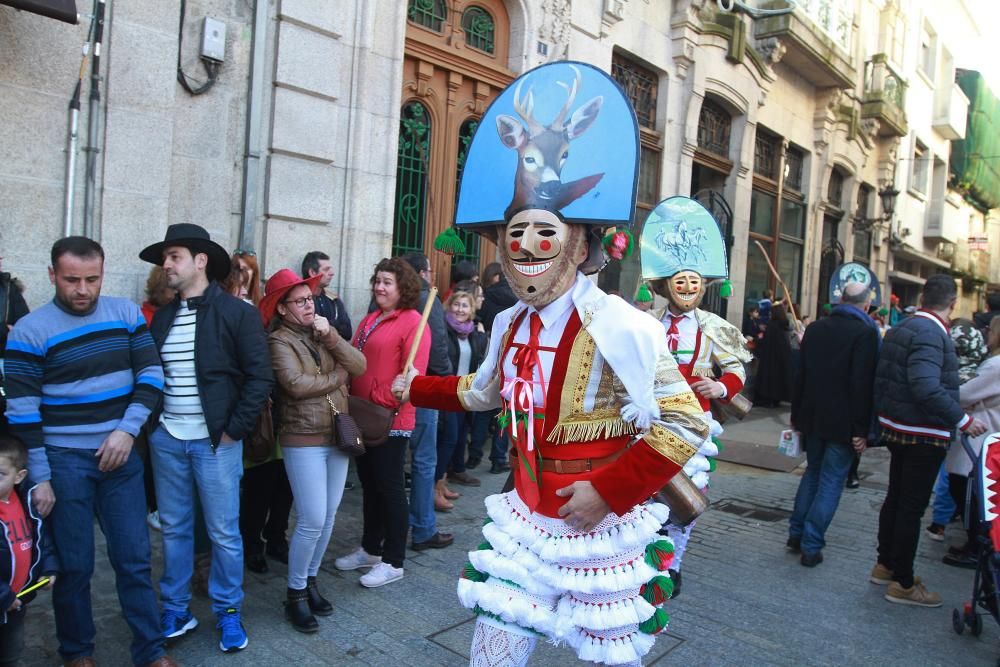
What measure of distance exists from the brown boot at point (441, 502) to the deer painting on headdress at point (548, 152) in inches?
145

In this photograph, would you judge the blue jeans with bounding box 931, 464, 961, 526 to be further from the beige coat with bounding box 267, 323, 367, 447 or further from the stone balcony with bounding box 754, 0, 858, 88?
the stone balcony with bounding box 754, 0, 858, 88

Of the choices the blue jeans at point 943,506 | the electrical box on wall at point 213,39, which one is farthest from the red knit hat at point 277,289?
the blue jeans at point 943,506

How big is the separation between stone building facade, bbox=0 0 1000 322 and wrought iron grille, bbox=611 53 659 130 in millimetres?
43

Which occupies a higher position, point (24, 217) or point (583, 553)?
point (24, 217)

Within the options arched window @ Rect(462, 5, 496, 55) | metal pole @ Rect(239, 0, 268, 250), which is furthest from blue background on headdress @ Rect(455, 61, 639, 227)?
arched window @ Rect(462, 5, 496, 55)

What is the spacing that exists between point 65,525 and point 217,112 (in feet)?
13.6

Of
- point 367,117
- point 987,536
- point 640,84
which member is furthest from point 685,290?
point 640,84

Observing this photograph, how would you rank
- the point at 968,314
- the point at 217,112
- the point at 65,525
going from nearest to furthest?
the point at 65,525 < the point at 217,112 < the point at 968,314

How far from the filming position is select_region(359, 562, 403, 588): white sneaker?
13.9 ft

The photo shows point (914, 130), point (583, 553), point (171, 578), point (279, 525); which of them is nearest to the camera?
point (583, 553)

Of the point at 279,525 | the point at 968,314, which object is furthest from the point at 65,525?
the point at 968,314

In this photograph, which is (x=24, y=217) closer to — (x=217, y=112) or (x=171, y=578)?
(x=217, y=112)

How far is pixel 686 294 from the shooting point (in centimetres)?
473

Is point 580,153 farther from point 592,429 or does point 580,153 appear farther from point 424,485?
point 424,485
